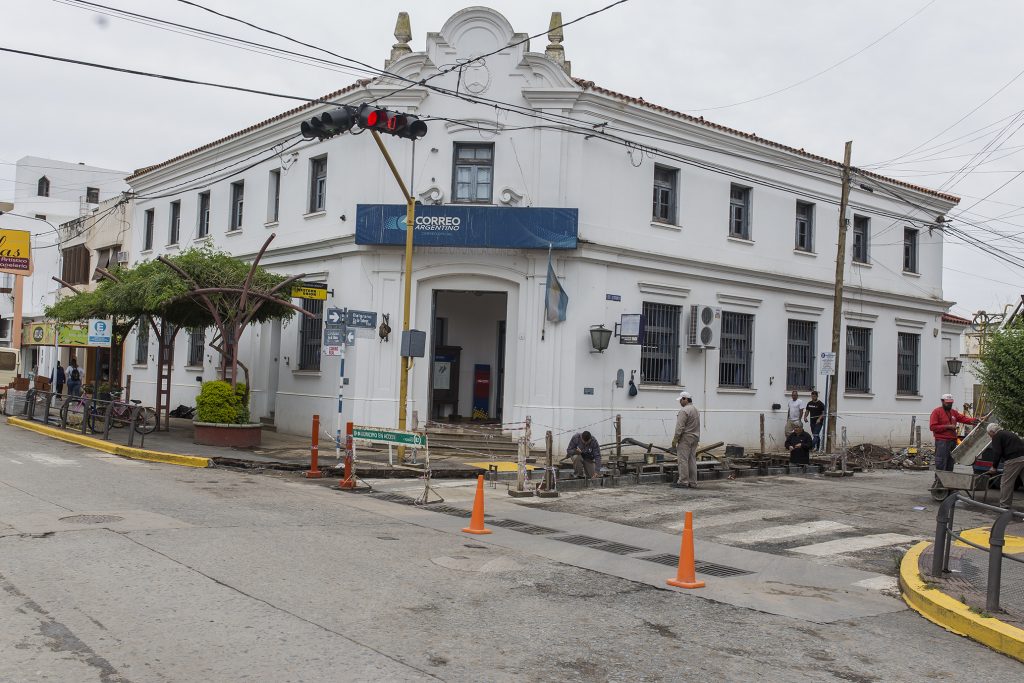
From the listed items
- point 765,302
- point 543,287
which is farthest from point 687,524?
point 765,302

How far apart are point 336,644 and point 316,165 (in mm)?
19964

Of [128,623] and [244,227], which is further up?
[244,227]

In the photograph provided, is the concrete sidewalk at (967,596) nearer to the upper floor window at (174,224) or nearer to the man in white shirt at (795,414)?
the man in white shirt at (795,414)

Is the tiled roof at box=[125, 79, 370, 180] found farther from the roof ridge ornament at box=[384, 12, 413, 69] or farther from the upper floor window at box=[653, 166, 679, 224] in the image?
→ the upper floor window at box=[653, 166, 679, 224]

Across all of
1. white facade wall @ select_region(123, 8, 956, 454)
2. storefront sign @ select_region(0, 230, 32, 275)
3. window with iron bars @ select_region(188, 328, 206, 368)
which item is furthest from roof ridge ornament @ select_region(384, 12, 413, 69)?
storefront sign @ select_region(0, 230, 32, 275)

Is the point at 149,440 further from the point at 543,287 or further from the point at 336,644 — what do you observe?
the point at 336,644

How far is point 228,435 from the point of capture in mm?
20312

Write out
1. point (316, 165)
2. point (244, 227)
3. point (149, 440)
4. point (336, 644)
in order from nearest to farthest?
point (336, 644) → point (149, 440) → point (316, 165) → point (244, 227)

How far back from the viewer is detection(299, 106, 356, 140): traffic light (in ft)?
44.3

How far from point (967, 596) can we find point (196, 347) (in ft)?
85.2

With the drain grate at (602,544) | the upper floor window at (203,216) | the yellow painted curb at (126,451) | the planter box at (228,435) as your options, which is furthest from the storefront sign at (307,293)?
the drain grate at (602,544)

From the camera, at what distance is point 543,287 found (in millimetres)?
21281

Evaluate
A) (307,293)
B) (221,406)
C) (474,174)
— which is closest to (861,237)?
(474,174)

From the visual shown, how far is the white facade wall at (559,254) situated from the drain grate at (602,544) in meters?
8.75
